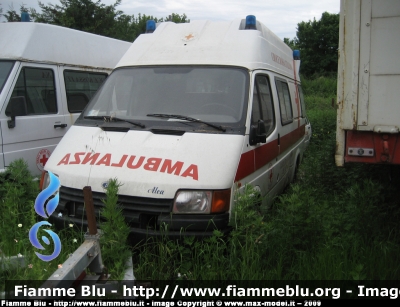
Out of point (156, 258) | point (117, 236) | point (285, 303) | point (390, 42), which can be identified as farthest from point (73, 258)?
point (390, 42)

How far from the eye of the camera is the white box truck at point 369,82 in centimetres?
373

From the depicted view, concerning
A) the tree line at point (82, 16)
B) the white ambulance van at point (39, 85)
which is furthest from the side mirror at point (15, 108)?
the tree line at point (82, 16)

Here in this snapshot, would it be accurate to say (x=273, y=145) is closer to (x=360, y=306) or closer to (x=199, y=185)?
(x=199, y=185)

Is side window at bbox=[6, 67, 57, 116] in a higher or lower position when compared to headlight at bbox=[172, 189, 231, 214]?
higher

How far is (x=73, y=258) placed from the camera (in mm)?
3002

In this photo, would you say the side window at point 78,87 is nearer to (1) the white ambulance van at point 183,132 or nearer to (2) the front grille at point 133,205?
(1) the white ambulance van at point 183,132

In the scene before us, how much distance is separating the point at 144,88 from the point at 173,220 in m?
1.96

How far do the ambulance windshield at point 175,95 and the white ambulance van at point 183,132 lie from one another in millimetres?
12

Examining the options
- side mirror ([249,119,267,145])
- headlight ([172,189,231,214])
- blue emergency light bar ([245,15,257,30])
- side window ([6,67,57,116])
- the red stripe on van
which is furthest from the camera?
side window ([6,67,57,116])

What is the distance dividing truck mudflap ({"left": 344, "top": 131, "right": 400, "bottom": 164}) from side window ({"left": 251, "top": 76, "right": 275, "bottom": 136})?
3.89ft

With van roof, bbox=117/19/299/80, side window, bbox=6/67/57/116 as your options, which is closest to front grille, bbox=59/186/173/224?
van roof, bbox=117/19/299/80

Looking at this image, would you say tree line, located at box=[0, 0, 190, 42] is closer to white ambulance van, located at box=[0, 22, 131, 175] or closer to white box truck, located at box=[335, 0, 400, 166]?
white ambulance van, located at box=[0, 22, 131, 175]

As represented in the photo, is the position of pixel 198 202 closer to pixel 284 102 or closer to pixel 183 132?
pixel 183 132

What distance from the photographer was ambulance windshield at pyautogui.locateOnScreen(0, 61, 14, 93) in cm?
594
